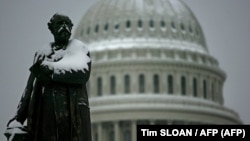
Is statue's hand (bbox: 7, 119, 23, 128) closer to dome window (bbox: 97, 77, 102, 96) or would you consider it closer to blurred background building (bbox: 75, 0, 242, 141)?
blurred background building (bbox: 75, 0, 242, 141)

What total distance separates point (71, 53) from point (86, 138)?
32.6 inches

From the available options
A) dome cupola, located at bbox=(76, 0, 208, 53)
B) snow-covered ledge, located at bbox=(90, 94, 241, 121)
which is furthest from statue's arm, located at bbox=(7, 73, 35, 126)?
dome cupola, located at bbox=(76, 0, 208, 53)

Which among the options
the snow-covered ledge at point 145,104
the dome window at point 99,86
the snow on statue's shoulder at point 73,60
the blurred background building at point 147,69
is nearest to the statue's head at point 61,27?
the snow on statue's shoulder at point 73,60

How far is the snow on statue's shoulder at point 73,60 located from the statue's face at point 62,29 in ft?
0.36

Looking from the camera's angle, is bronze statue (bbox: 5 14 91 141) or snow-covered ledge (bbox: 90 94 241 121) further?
snow-covered ledge (bbox: 90 94 241 121)

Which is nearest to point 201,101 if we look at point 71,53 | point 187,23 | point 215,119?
point 215,119

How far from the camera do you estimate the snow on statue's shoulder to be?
878cm

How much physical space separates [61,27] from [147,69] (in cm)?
10758

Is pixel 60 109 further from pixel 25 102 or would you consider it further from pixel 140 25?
pixel 140 25

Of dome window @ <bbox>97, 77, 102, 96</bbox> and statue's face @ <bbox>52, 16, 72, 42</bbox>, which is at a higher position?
dome window @ <bbox>97, 77, 102, 96</bbox>

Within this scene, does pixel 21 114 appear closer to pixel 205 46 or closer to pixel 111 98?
pixel 111 98

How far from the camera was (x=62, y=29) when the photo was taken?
9.03 metres

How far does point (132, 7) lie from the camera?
120500mm

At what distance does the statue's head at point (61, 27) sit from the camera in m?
9.03
